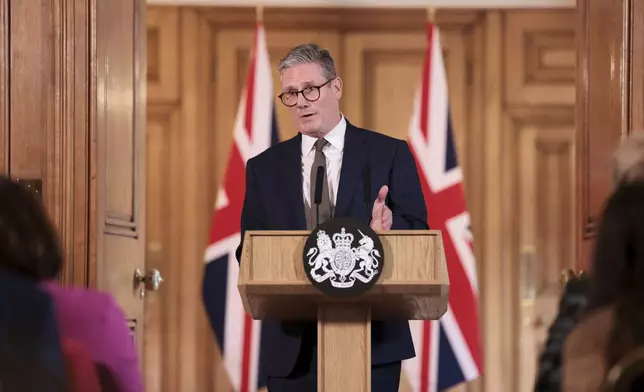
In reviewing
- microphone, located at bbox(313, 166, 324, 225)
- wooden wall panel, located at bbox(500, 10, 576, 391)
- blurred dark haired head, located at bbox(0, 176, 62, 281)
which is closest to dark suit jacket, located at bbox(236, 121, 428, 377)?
microphone, located at bbox(313, 166, 324, 225)

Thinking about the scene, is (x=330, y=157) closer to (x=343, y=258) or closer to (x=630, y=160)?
(x=343, y=258)

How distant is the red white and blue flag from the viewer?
5.01m

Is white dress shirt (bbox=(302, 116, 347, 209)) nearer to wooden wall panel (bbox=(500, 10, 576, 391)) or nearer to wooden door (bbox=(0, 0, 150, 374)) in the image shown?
wooden door (bbox=(0, 0, 150, 374))

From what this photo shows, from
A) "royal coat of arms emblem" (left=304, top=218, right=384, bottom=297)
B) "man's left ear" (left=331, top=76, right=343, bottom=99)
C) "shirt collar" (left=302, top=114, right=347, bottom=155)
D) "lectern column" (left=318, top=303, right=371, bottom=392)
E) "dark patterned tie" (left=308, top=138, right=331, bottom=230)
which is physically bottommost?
"lectern column" (left=318, top=303, right=371, bottom=392)

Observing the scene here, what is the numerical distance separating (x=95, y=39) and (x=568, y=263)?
2.53 m

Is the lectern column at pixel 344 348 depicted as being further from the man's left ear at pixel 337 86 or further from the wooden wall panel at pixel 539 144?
the wooden wall panel at pixel 539 144

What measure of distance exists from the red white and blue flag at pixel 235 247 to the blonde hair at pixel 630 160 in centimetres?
276

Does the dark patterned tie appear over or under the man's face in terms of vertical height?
under

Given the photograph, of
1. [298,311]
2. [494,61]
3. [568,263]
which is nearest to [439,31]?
[494,61]

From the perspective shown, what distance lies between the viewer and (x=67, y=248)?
368 cm

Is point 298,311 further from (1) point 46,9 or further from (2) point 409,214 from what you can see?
(1) point 46,9

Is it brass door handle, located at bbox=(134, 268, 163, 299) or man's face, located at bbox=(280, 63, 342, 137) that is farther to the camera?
brass door handle, located at bbox=(134, 268, 163, 299)

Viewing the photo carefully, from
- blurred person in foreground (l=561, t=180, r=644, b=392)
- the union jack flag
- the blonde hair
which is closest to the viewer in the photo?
blurred person in foreground (l=561, t=180, r=644, b=392)

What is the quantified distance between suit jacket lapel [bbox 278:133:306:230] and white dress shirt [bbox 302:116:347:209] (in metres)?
0.02
